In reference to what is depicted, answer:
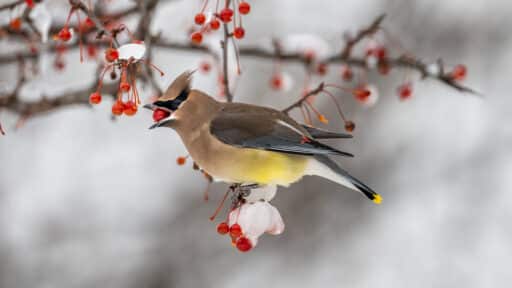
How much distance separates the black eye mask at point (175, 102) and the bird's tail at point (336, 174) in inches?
19.9

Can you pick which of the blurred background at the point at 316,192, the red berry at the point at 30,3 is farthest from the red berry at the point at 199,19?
the blurred background at the point at 316,192

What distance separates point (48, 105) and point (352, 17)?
15.9ft

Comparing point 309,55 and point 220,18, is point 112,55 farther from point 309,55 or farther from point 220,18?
point 309,55

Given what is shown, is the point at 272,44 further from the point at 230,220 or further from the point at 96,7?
the point at 230,220

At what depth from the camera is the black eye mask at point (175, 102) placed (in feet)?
7.14

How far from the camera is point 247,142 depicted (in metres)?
2.32

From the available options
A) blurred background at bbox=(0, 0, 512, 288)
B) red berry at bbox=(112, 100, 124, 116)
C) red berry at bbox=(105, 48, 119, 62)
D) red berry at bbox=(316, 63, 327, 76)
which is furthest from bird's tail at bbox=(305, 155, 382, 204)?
blurred background at bbox=(0, 0, 512, 288)

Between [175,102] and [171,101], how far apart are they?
0.07ft

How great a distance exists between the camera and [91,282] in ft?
21.1

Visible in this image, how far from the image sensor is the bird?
7.41ft

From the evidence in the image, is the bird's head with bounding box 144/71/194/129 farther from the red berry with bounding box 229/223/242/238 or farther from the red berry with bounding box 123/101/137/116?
the red berry with bounding box 229/223/242/238

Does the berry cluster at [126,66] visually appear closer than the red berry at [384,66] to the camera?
Yes

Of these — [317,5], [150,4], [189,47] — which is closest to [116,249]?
[317,5]

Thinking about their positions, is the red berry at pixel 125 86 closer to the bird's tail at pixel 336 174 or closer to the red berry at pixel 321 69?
the bird's tail at pixel 336 174
